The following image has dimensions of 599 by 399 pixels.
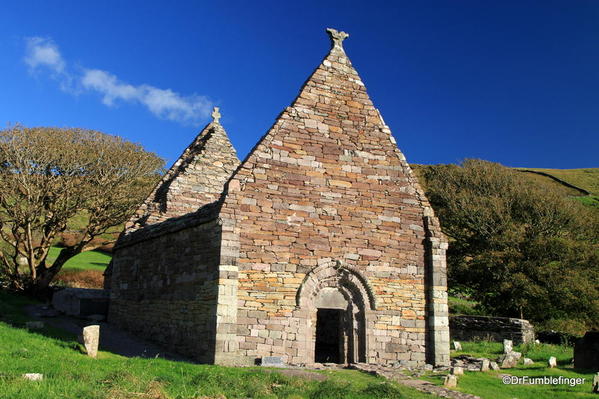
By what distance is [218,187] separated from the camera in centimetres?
2183

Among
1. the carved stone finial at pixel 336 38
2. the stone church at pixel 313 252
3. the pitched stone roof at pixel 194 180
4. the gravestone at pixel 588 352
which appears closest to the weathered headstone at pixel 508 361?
the gravestone at pixel 588 352

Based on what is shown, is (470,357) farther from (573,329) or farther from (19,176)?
(19,176)

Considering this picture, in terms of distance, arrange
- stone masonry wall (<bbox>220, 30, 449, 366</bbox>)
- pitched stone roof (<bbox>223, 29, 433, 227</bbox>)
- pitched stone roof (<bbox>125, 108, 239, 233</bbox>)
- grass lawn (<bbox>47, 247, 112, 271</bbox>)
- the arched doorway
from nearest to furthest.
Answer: stone masonry wall (<bbox>220, 30, 449, 366</bbox>)
the arched doorway
pitched stone roof (<bbox>223, 29, 433, 227</bbox>)
pitched stone roof (<bbox>125, 108, 239, 233</bbox>)
grass lawn (<bbox>47, 247, 112, 271</bbox>)

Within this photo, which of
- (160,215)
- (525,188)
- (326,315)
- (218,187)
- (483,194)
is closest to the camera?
(326,315)

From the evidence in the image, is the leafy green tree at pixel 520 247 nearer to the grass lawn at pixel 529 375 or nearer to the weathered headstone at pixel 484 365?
the grass lawn at pixel 529 375

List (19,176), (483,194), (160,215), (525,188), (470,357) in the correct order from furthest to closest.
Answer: (483,194), (525,188), (19,176), (160,215), (470,357)

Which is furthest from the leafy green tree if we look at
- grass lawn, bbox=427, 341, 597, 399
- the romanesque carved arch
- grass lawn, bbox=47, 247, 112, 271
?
grass lawn, bbox=47, 247, 112, 271

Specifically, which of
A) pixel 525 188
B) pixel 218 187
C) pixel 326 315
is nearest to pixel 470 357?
pixel 326 315

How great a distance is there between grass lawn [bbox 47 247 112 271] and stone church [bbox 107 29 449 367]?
21.3 m

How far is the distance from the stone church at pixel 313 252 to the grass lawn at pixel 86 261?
70.0 feet

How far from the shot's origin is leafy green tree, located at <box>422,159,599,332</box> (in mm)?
24938

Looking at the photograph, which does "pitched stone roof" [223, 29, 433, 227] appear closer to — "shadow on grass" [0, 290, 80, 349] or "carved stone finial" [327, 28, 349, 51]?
"carved stone finial" [327, 28, 349, 51]

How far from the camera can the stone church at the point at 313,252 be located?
43.3 ft

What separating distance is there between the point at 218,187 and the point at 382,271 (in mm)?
9866
